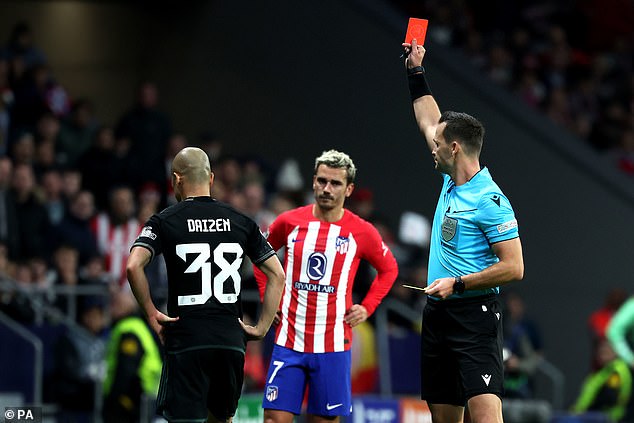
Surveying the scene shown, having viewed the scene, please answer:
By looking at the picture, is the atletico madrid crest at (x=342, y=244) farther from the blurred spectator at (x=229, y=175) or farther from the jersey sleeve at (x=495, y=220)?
the blurred spectator at (x=229, y=175)

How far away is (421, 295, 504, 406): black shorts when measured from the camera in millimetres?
8203

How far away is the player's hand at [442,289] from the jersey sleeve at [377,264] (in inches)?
70.0

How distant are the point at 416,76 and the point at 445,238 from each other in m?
1.38

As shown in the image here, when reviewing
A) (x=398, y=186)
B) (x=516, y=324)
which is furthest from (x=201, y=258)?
(x=398, y=186)

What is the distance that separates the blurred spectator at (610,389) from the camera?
15.2 meters

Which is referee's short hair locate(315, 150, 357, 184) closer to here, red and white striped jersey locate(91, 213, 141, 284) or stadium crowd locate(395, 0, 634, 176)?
red and white striped jersey locate(91, 213, 141, 284)

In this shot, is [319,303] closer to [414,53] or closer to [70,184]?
[414,53]

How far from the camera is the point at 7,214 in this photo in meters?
14.5

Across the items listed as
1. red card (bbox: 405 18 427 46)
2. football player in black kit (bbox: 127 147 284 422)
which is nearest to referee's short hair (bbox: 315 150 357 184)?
red card (bbox: 405 18 427 46)

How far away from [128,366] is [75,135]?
434 centimetres

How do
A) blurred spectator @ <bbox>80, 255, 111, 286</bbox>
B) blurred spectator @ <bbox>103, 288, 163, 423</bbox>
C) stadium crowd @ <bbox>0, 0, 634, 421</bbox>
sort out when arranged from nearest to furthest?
blurred spectator @ <bbox>103, 288, 163, 423</bbox>, stadium crowd @ <bbox>0, 0, 634, 421</bbox>, blurred spectator @ <bbox>80, 255, 111, 286</bbox>

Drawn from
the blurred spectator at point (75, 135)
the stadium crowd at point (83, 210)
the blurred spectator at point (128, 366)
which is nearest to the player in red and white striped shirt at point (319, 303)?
the blurred spectator at point (128, 366)

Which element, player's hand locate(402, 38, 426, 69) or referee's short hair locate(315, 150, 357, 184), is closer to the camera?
player's hand locate(402, 38, 426, 69)

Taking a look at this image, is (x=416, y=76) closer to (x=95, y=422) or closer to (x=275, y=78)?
(x=95, y=422)
